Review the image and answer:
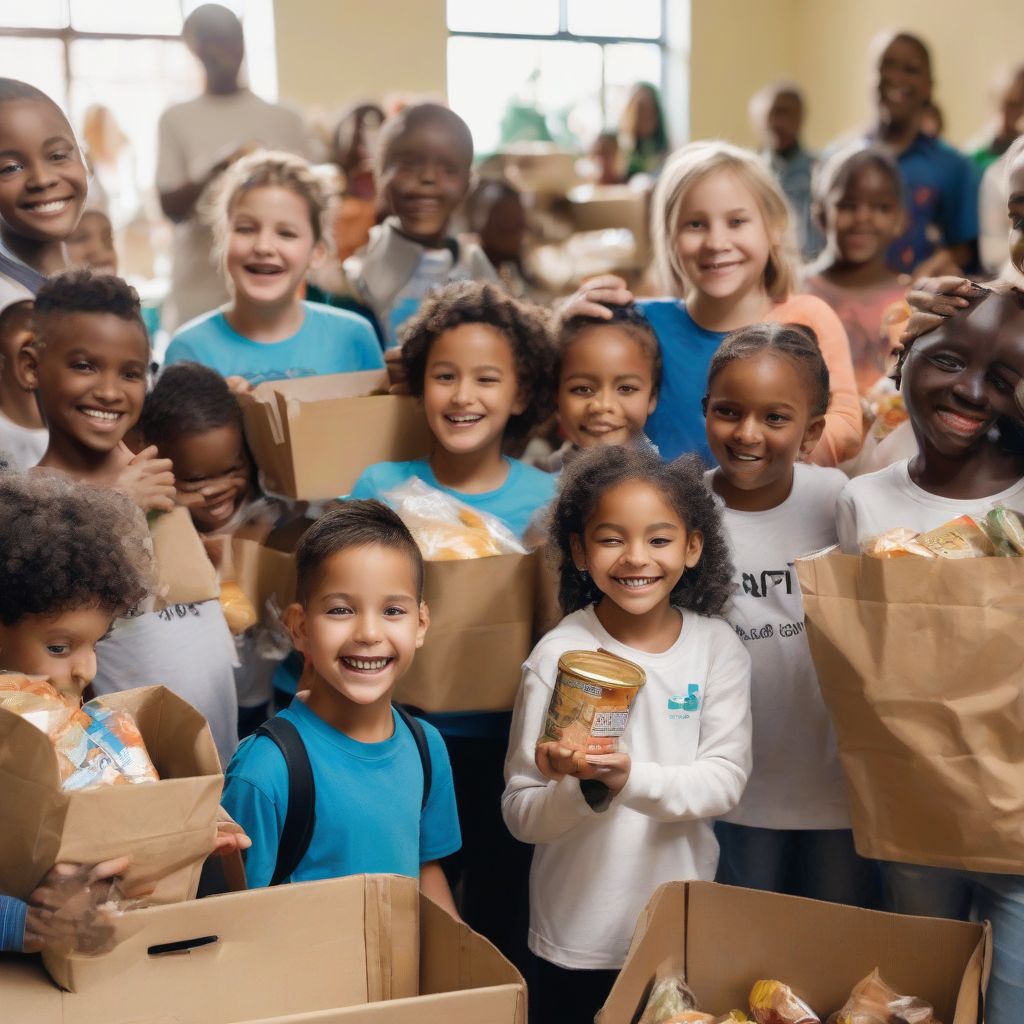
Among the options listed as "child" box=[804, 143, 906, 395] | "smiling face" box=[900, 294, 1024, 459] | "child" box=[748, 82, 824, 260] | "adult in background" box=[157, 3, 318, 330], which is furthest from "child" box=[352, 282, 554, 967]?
"child" box=[748, 82, 824, 260]

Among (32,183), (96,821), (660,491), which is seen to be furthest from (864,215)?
(96,821)

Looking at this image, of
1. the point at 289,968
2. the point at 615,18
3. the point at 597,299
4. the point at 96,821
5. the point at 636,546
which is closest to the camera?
the point at 96,821

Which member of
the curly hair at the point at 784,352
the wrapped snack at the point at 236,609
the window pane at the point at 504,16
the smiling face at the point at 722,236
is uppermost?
the window pane at the point at 504,16

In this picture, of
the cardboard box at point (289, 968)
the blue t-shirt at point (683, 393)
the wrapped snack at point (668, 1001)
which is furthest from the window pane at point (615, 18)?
the cardboard box at point (289, 968)

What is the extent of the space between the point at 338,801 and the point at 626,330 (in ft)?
3.38

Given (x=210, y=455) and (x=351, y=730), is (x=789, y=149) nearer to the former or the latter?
(x=210, y=455)

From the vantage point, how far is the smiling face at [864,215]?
3324mm

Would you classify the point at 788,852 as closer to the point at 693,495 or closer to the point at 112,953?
the point at 693,495

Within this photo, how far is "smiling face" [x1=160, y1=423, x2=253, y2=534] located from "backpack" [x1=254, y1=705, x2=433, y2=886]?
0.66 metres

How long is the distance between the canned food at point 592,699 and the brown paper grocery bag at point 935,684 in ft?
0.97

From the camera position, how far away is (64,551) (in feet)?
5.25

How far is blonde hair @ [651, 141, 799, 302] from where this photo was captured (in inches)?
96.0

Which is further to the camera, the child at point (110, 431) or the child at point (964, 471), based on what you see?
the child at point (110, 431)

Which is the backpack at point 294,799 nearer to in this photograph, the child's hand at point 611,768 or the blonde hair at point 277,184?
the child's hand at point 611,768
